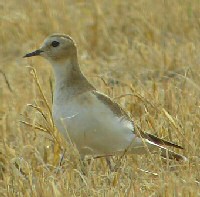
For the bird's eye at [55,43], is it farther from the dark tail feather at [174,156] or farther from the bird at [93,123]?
the dark tail feather at [174,156]

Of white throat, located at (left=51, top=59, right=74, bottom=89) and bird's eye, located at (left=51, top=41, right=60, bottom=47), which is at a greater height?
bird's eye, located at (left=51, top=41, right=60, bottom=47)

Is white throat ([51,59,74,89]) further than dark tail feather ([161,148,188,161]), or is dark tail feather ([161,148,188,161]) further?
white throat ([51,59,74,89])

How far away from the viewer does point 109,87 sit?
656 cm

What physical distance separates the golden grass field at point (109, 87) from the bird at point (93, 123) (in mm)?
95

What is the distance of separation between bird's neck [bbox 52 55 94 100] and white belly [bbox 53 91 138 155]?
0.36 ft

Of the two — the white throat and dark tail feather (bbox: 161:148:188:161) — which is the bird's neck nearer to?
the white throat

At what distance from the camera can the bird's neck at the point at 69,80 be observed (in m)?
5.54

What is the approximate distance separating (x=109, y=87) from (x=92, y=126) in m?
1.31

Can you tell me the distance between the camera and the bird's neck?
5.54 m

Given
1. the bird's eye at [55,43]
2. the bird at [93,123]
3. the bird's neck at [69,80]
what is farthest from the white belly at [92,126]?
the bird's eye at [55,43]

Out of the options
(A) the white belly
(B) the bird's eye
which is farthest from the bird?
(B) the bird's eye

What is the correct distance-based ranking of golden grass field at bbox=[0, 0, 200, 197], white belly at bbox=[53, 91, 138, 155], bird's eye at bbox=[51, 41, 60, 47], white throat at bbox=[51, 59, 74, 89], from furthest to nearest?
bird's eye at bbox=[51, 41, 60, 47], white throat at bbox=[51, 59, 74, 89], white belly at bbox=[53, 91, 138, 155], golden grass field at bbox=[0, 0, 200, 197]

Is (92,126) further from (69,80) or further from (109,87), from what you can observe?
(109,87)

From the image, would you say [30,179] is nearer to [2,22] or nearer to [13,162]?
[13,162]
